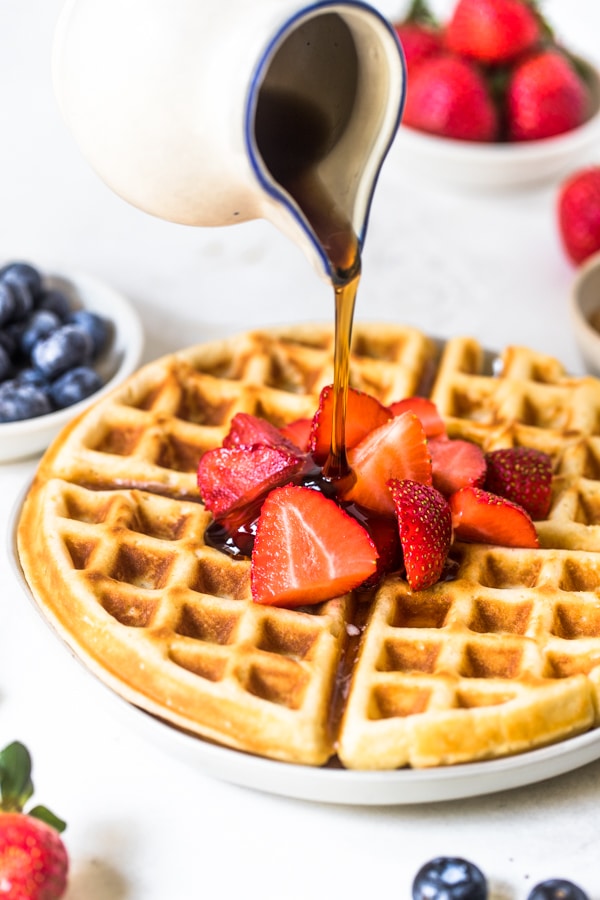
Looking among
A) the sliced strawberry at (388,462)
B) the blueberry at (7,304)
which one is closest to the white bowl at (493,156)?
the blueberry at (7,304)

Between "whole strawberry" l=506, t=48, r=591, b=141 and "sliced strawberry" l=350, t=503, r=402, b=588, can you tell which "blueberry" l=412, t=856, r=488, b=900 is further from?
"whole strawberry" l=506, t=48, r=591, b=141

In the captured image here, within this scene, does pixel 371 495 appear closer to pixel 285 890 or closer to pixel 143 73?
pixel 285 890

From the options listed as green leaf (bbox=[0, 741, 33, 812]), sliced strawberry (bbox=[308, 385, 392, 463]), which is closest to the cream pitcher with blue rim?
sliced strawberry (bbox=[308, 385, 392, 463])

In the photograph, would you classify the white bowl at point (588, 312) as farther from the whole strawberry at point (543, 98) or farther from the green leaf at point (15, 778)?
the green leaf at point (15, 778)

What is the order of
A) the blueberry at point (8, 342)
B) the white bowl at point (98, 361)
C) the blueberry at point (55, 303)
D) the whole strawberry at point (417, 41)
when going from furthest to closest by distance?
the whole strawberry at point (417, 41), the blueberry at point (55, 303), the blueberry at point (8, 342), the white bowl at point (98, 361)

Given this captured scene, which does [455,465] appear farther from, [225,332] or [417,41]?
[417,41]

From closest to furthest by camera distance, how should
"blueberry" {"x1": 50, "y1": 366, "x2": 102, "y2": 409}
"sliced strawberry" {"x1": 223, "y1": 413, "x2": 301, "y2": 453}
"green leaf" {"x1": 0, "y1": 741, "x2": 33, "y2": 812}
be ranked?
"green leaf" {"x1": 0, "y1": 741, "x2": 33, "y2": 812}, "sliced strawberry" {"x1": 223, "y1": 413, "x2": 301, "y2": 453}, "blueberry" {"x1": 50, "y1": 366, "x2": 102, "y2": 409}
